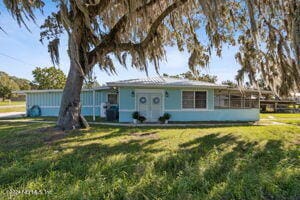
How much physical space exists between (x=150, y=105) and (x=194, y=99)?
3085mm

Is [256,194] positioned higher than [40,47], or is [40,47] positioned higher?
[40,47]

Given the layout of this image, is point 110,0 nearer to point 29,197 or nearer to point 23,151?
point 23,151

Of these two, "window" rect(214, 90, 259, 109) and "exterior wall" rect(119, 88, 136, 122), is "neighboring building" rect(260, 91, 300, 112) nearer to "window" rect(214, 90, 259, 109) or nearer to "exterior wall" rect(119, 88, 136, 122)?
"window" rect(214, 90, 259, 109)

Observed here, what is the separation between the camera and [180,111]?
47.6ft

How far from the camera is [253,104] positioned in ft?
52.0

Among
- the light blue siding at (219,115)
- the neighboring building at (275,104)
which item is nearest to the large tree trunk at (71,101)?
the light blue siding at (219,115)

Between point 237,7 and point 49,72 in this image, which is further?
point 49,72

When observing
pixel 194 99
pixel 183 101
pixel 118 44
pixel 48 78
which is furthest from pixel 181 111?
pixel 48 78

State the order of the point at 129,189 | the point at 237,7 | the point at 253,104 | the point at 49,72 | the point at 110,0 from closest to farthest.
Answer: the point at 129,189 < the point at 110,0 < the point at 237,7 < the point at 253,104 < the point at 49,72

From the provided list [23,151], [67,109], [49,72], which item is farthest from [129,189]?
[49,72]

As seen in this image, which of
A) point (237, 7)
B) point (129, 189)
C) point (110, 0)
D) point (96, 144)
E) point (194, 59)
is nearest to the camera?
point (129, 189)

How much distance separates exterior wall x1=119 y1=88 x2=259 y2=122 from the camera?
1382 cm

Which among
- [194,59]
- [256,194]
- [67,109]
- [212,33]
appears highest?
[212,33]

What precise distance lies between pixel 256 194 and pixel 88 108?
16190 millimetres
